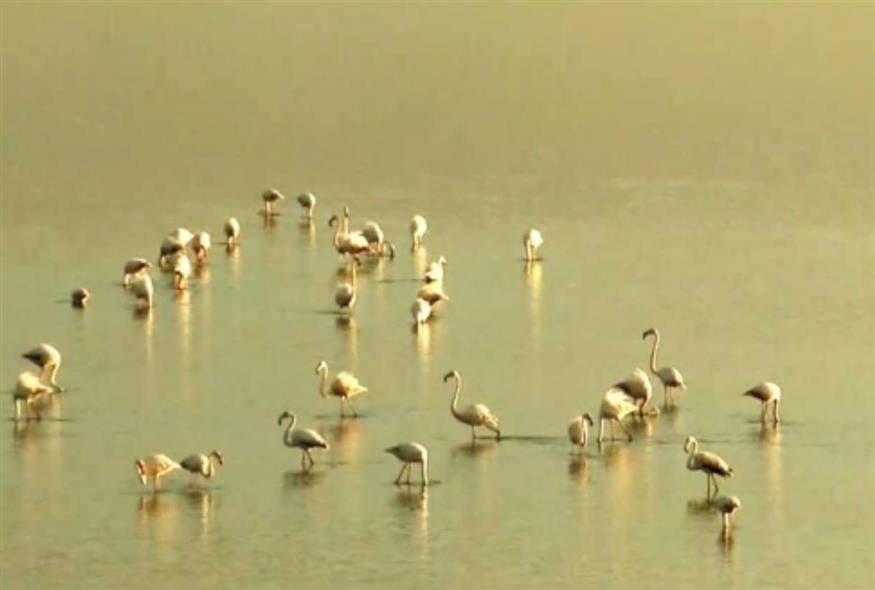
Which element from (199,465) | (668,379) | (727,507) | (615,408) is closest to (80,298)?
(668,379)

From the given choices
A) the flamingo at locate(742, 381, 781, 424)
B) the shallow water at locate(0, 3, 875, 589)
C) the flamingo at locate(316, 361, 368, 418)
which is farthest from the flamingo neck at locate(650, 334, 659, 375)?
the flamingo at locate(316, 361, 368, 418)

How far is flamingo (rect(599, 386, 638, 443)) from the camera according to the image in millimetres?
17891

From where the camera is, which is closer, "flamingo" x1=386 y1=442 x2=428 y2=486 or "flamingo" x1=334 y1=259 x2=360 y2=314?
"flamingo" x1=386 y1=442 x2=428 y2=486

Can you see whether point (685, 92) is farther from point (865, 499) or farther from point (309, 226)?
point (865, 499)

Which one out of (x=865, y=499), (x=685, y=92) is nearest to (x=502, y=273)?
(x=865, y=499)

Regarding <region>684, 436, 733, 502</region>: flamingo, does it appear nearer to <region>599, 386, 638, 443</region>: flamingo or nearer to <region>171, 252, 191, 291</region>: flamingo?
<region>599, 386, 638, 443</region>: flamingo

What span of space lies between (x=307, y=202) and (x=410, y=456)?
34.2ft

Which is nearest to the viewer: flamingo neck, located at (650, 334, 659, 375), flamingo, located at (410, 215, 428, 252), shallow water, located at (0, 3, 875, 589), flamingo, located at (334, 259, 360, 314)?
shallow water, located at (0, 3, 875, 589)

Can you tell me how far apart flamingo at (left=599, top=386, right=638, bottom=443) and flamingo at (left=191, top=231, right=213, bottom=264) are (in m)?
6.75

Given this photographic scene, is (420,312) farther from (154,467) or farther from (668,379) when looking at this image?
(154,467)

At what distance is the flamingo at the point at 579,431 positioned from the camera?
17.6m

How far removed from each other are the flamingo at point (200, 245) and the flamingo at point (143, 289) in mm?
1815

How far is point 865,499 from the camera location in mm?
17062

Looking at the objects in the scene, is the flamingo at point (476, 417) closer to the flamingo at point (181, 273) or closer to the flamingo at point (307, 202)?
the flamingo at point (181, 273)
